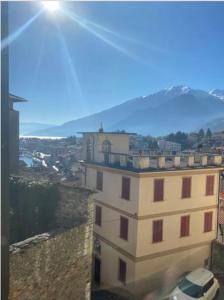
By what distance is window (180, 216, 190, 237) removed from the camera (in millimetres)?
8431

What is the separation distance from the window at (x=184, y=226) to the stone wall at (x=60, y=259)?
4437mm

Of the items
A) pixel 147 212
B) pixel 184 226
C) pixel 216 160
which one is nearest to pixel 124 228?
pixel 147 212

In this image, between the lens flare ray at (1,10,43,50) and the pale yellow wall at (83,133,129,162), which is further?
the pale yellow wall at (83,133,129,162)

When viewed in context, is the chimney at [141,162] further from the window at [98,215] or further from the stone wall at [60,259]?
the stone wall at [60,259]

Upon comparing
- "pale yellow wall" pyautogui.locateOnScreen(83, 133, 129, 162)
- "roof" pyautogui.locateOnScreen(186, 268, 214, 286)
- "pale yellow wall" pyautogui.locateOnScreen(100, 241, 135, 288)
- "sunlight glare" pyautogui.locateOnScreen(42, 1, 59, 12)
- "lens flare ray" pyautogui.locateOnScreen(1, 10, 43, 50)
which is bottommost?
"pale yellow wall" pyautogui.locateOnScreen(100, 241, 135, 288)

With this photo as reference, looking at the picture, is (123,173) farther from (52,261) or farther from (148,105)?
(148,105)

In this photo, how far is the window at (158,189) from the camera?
7.82 m

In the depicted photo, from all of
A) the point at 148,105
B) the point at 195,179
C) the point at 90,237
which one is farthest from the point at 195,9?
the point at 148,105

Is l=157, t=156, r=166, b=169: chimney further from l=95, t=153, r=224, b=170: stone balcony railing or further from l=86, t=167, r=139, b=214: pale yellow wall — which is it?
l=86, t=167, r=139, b=214: pale yellow wall

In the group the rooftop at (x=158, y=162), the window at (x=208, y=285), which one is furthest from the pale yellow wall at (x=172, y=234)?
the window at (x=208, y=285)

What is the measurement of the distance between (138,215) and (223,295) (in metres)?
2.62

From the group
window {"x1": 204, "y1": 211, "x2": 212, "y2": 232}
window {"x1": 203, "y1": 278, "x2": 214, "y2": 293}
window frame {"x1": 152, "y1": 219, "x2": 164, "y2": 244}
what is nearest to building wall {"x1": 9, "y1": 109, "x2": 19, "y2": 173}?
window frame {"x1": 152, "y1": 219, "x2": 164, "y2": 244}

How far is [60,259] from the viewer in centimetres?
385

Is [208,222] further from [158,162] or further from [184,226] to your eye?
[158,162]
